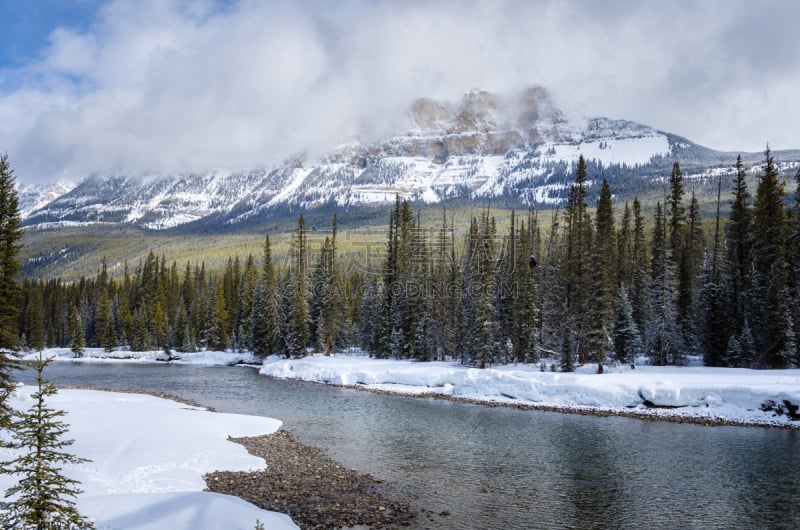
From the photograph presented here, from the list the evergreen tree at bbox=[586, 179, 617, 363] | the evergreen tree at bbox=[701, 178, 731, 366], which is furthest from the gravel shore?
the evergreen tree at bbox=[701, 178, 731, 366]

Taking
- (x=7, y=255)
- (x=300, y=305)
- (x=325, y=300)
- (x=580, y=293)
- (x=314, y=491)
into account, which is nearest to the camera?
(x=314, y=491)

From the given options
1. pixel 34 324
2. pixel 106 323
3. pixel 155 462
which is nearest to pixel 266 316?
pixel 106 323

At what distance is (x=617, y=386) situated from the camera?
34625mm

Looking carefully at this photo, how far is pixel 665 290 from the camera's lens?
140 feet

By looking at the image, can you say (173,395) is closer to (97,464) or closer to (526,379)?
(97,464)

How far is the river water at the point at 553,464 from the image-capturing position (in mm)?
15727

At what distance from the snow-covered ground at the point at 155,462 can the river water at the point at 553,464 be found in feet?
14.1

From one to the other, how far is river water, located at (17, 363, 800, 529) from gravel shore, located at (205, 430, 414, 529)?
956 millimetres

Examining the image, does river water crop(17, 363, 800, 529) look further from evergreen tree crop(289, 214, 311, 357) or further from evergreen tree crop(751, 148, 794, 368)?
evergreen tree crop(289, 214, 311, 357)

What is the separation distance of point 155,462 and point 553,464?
1572cm

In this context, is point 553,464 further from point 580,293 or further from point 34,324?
point 34,324

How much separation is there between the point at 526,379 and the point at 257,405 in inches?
799

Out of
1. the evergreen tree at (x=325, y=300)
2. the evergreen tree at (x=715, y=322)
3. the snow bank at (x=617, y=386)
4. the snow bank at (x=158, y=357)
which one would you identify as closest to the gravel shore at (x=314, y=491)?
the snow bank at (x=617, y=386)

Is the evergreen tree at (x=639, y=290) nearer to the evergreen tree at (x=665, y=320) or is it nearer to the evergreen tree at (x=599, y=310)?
the evergreen tree at (x=665, y=320)
